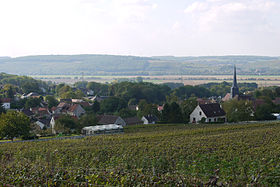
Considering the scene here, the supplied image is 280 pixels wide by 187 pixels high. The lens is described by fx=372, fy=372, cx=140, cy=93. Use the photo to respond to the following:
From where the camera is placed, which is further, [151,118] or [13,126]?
[151,118]

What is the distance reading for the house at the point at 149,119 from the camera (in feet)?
207

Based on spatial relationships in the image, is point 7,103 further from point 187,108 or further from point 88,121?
point 187,108

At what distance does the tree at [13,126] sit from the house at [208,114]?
25.8 meters

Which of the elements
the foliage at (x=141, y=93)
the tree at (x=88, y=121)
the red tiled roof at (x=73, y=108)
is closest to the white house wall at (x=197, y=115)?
the tree at (x=88, y=121)

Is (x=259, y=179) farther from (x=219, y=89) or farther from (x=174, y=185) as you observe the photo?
(x=219, y=89)

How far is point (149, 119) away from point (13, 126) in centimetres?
2715

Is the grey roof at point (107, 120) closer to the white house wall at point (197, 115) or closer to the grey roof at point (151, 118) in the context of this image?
the grey roof at point (151, 118)

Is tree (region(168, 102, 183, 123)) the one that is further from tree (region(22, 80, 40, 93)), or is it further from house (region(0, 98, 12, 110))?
tree (region(22, 80, 40, 93))

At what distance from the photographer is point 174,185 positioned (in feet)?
39.5

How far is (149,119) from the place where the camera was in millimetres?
63688

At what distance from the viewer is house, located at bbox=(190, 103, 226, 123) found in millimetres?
56406

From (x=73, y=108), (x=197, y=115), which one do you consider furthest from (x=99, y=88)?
(x=197, y=115)

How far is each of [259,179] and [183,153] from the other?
1096cm

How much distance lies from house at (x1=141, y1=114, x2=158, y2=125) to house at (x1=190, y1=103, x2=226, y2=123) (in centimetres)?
773
